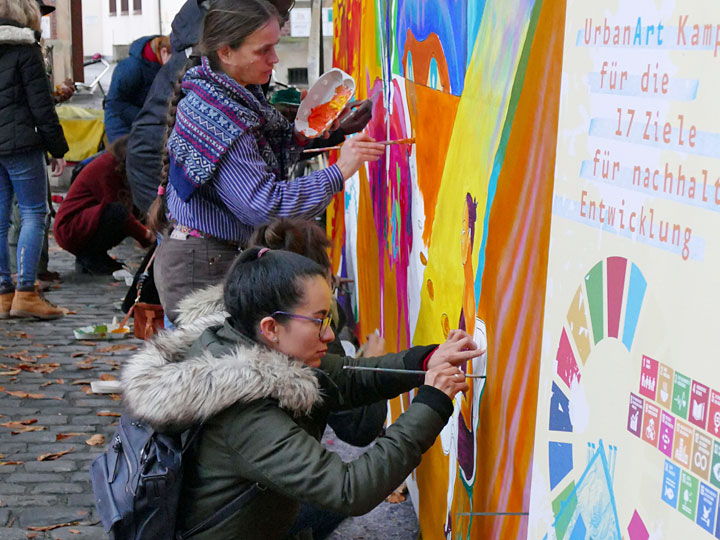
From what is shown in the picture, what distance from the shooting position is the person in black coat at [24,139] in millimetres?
6434

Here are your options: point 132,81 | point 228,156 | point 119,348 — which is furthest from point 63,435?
point 132,81

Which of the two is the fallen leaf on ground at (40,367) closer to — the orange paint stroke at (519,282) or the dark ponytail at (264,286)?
the dark ponytail at (264,286)

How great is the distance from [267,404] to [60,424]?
300cm

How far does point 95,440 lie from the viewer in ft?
15.5

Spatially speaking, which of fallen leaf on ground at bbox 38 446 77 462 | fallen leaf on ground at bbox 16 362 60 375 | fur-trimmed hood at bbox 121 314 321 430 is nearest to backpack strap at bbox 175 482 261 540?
fur-trimmed hood at bbox 121 314 321 430

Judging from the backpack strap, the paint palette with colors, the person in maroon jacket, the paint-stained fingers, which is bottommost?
the person in maroon jacket

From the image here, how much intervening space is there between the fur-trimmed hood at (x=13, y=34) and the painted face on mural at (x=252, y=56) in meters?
3.58

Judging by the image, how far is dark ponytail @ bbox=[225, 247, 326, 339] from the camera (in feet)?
7.69

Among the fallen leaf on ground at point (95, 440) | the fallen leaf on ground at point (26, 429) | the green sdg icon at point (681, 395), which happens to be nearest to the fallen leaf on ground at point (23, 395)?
the fallen leaf on ground at point (26, 429)

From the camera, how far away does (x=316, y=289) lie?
2.36 meters

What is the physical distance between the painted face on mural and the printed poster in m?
1.78

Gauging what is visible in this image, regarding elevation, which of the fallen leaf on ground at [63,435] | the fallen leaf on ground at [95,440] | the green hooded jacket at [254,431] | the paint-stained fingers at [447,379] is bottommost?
the fallen leaf on ground at [63,435]

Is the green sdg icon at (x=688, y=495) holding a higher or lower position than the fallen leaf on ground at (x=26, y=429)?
higher

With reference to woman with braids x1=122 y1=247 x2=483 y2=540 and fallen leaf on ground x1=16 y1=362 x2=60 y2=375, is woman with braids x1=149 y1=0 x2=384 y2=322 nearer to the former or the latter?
woman with braids x1=122 y1=247 x2=483 y2=540
